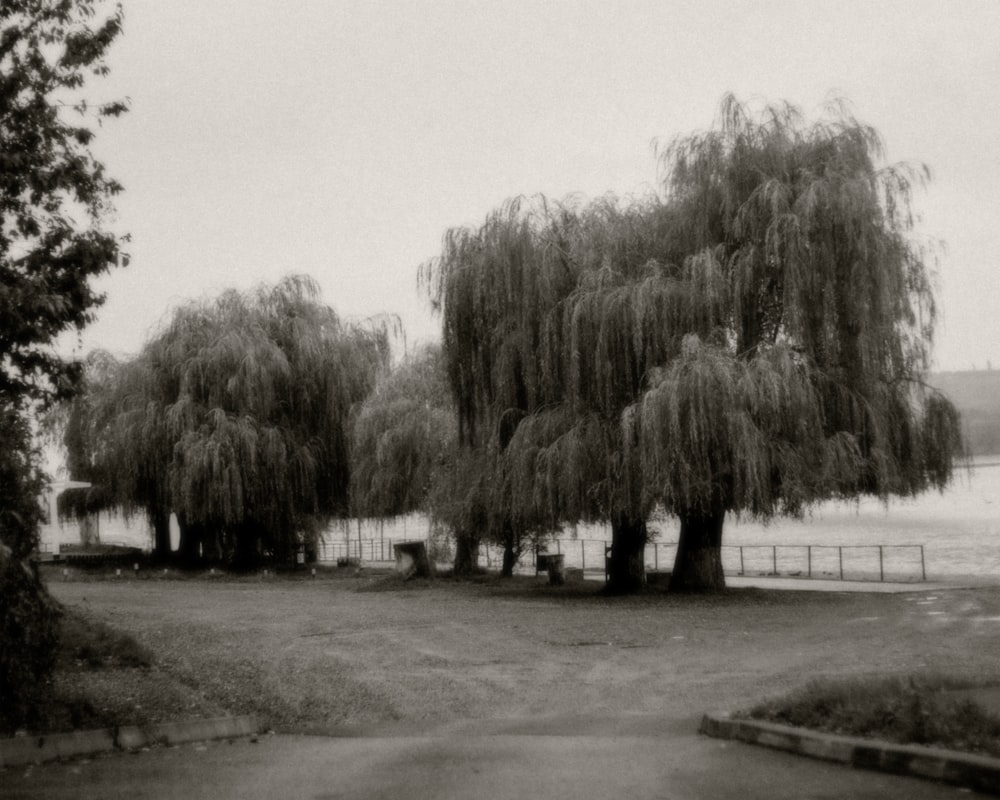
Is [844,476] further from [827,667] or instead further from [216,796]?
[216,796]

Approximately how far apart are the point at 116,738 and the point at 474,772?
2.99 m

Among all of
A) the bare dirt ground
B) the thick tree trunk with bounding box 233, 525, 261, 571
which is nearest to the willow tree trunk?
the bare dirt ground

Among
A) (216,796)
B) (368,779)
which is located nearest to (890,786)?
(368,779)

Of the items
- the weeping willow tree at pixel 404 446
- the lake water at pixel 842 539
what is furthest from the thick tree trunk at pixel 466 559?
the lake water at pixel 842 539

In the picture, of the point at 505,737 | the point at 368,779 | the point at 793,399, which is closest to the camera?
the point at 368,779

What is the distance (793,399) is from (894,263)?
3.81 meters

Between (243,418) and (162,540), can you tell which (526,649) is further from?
(162,540)

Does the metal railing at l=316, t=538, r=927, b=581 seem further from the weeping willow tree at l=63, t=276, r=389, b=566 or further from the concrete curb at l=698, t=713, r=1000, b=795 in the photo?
the concrete curb at l=698, t=713, r=1000, b=795

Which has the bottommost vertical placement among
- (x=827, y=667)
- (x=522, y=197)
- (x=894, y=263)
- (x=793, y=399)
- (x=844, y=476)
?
(x=827, y=667)

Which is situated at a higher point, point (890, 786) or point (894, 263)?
point (894, 263)

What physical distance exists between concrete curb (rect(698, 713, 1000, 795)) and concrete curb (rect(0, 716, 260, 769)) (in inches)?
149

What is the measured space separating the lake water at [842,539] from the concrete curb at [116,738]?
10551mm

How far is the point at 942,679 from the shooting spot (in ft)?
32.0

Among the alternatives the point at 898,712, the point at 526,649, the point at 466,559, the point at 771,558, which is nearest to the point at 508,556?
→ the point at 466,559
